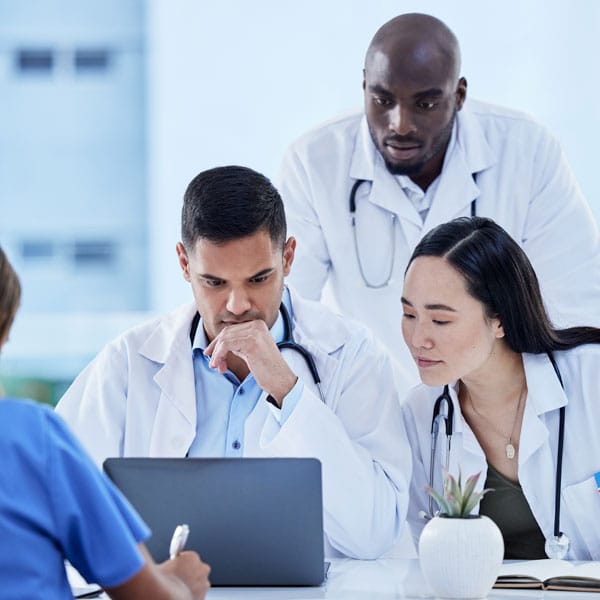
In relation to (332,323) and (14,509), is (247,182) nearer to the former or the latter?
(332,323)

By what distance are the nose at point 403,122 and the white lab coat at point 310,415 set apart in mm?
543

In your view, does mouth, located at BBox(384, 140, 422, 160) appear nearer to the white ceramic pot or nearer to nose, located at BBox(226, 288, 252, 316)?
nose, located at BBox(226, 288, 252, 316)

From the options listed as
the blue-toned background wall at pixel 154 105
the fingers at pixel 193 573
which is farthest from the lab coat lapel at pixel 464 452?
the blue-toned background wall at pixel 154 105

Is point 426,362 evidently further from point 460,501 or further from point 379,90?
point 379,90

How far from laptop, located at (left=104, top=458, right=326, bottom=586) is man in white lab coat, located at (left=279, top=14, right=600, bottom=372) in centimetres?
112

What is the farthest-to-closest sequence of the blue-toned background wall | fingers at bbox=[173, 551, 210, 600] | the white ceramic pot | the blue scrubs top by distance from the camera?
the blue-toned background wall → the white ceramic pot → fingers at bbox=[173, 551, 210, 600] → the blue scrubs top

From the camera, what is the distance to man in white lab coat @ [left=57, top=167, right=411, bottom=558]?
2.06 metres

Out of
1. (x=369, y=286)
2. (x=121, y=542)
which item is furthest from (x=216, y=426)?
(x=121, y=542)

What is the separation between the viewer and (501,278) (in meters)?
2.22

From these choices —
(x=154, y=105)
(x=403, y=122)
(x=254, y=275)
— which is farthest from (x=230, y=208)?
(x=154, y=105)

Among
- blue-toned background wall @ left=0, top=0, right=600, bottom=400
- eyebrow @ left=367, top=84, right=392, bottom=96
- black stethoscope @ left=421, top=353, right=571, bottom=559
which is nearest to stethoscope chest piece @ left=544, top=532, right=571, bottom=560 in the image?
black stethoscope @ left=421, top=353, right=571, bottom=559

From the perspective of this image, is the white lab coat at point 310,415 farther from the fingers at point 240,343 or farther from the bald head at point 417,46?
the bald head at point 417,46

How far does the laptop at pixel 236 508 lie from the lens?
174 centimetres

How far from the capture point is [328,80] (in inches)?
172
